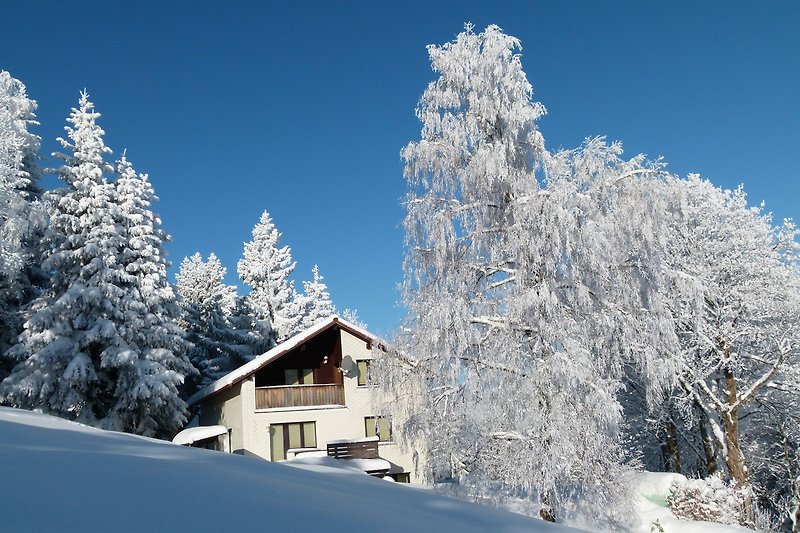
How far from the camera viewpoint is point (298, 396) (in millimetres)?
29031

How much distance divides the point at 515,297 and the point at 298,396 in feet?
59.5

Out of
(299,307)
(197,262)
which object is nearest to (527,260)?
(299,307)

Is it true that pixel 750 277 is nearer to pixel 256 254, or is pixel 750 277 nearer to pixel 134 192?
pixel 134 192

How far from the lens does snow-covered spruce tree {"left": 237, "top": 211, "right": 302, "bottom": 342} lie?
43.2 metres

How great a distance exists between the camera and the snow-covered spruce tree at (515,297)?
508 inches

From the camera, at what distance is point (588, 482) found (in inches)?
508

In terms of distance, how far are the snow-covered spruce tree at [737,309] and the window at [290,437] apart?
1659cm

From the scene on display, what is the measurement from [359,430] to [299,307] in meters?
17.2

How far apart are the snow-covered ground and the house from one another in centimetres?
2173

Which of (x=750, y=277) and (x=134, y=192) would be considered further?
(x=134, y=192)

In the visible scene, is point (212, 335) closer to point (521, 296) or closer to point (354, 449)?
point (354, 449)

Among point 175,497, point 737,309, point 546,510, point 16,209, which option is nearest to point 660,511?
point 737,309

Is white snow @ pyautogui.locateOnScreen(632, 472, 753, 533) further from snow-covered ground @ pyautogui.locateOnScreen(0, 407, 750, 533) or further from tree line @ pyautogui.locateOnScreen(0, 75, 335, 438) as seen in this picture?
tree line @ pyautogui.locateOnScreen(0, 75, 335, 438)

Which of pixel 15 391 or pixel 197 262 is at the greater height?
pixel 197 262
